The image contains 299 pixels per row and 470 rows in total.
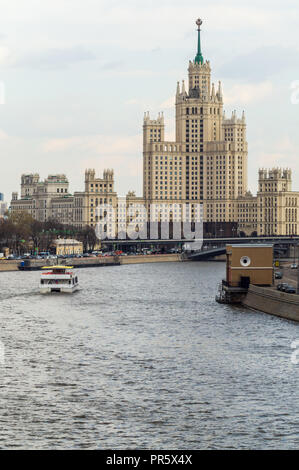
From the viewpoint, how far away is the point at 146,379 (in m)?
51.7

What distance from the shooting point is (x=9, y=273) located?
155 m

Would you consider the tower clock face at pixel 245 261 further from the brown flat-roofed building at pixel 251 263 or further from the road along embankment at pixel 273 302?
the road along embankment at pixel 273 302

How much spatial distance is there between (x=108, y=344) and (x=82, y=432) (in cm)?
2303

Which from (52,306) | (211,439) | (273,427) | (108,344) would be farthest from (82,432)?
(52,306)

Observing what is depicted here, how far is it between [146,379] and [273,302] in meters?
32.3

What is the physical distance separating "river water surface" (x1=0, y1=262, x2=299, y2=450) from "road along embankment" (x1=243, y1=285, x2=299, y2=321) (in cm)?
149

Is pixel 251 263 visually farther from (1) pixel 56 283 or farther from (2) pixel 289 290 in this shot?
(1) pixel 56 283

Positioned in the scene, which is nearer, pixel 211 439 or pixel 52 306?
pixel 211 439

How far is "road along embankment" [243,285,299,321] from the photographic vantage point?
7694 cm

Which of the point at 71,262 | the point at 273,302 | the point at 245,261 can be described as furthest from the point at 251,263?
the point at 71,262

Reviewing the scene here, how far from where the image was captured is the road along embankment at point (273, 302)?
7694cm

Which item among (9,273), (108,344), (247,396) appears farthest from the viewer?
(9,273)
